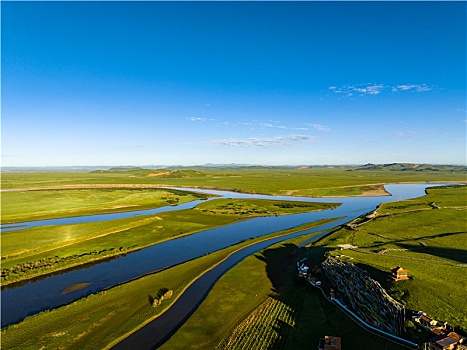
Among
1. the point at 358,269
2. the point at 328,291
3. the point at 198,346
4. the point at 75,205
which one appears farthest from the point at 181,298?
the point at 75,205

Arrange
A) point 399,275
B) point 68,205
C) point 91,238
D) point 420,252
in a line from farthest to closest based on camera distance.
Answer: point 68,205, point 91,238, point 420,252, point 399,275

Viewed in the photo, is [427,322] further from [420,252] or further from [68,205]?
[68,205]

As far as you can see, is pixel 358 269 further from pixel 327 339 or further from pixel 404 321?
pixel 327 339

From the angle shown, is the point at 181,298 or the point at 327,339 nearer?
the point at 327,339

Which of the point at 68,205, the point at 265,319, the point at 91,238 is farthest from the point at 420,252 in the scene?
the point at 68,205

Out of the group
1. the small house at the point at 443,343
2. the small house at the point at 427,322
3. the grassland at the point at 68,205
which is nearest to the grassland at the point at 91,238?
the grassland at the point at 68,205

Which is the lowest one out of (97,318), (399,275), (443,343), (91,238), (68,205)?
(97,318)
